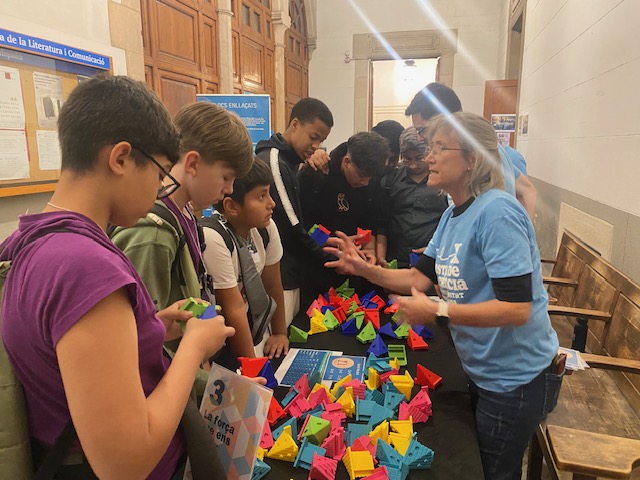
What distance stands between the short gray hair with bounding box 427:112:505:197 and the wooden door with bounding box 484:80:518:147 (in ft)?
17.4

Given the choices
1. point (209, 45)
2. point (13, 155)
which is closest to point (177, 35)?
point (209, 45)

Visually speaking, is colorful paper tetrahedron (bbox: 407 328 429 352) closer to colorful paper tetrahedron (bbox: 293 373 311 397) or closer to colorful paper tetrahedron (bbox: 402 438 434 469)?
colorful paper tetrahedron (bbox: 293 373 311 397)

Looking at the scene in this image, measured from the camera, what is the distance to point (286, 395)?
60.5 inches

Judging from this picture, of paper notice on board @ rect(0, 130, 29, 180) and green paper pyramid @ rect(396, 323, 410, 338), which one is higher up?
paper notice on board @ rect(0, 130, 29, 180)

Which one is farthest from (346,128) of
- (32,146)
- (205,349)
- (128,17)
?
(205,349)

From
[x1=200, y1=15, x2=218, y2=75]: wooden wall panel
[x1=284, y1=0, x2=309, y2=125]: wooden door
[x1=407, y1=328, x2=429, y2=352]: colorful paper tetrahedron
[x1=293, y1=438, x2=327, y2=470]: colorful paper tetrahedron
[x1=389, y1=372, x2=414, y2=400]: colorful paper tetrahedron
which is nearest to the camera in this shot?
[x1=293, y1=438, x2=327, y2=470]: colorful paper tetrahedron

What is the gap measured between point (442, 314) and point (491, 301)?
0.50 feet

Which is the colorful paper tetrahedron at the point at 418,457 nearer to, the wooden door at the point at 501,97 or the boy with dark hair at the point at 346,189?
the boy with dark hair at the point at 346,189

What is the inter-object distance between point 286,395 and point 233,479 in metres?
0.55

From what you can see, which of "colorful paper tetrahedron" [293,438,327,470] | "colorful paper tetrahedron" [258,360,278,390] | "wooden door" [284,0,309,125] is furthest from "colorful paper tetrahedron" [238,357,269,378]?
"wooden door" [284,0,309,125]

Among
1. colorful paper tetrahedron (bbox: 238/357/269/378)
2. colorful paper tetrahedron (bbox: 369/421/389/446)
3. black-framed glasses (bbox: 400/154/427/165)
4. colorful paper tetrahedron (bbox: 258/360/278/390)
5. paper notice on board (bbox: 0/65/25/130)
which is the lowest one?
colorful paper tetrahedron (bbox: 369/421/389/446)

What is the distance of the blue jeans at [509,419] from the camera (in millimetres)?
1462

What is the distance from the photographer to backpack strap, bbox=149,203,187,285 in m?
1.18

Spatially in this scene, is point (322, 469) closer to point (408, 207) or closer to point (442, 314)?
point (442, 314)
